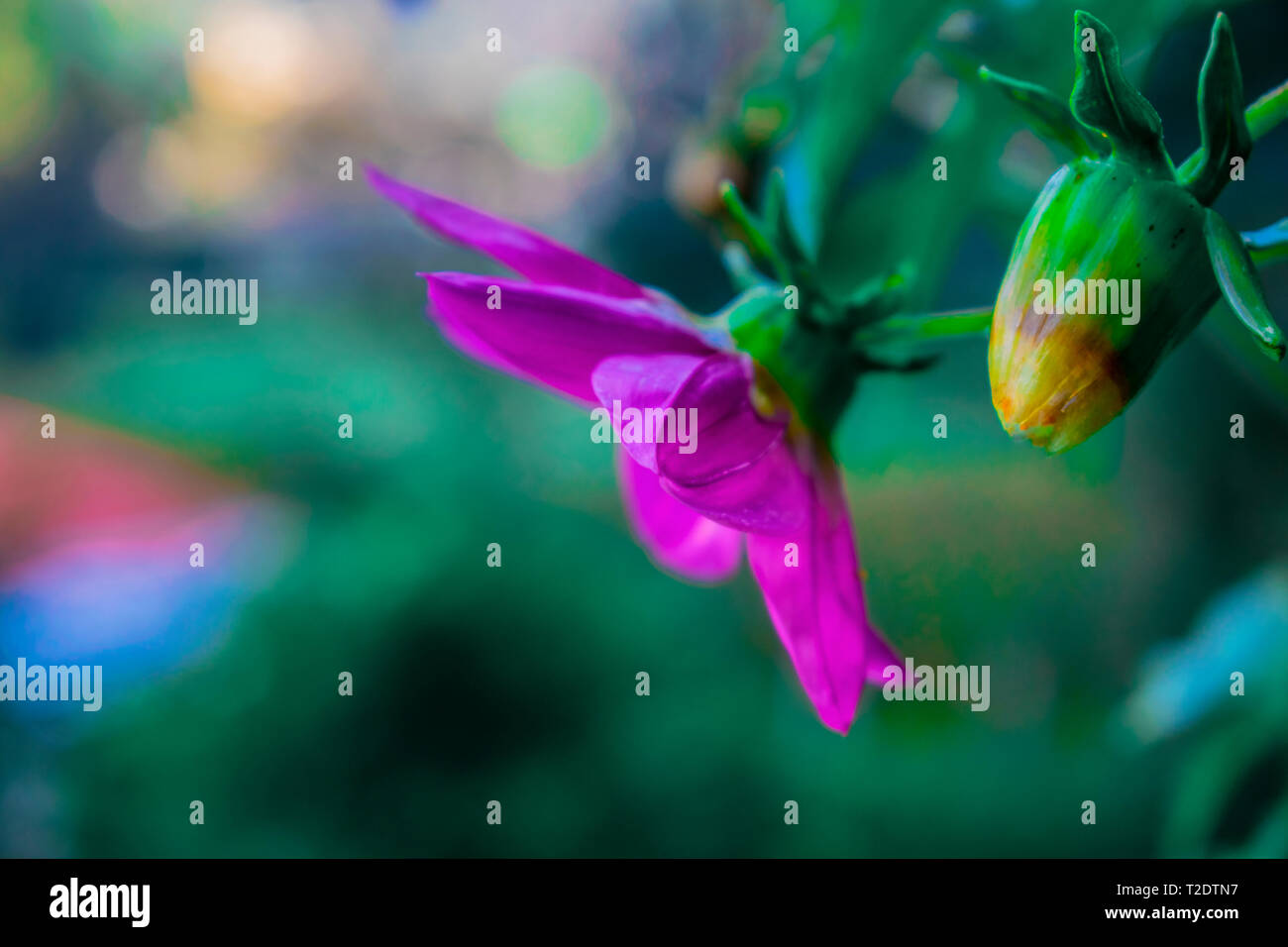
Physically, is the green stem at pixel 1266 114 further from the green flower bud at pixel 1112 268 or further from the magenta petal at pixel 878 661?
the magenta petal at pixel 878 661

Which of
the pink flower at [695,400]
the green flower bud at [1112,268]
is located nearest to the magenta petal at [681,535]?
the pink flower at [695,400]

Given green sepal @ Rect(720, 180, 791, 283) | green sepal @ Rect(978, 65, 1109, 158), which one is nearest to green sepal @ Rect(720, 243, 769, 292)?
green sepal @ Rect(720, 180, 791, 283)

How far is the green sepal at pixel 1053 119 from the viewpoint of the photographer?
0.28m

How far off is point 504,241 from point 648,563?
1.62m

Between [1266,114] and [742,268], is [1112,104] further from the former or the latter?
[742,268]

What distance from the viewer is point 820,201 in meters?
0.47

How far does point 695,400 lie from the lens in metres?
0.35

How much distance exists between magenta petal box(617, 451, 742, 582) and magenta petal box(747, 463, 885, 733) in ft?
0.26

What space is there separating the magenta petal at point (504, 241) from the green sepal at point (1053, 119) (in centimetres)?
14

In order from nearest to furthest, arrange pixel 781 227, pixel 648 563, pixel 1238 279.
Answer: pixel 1238 279, pixel 781 227, pixel 648 563

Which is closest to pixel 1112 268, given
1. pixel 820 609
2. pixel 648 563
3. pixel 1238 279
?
pixel 1238 279

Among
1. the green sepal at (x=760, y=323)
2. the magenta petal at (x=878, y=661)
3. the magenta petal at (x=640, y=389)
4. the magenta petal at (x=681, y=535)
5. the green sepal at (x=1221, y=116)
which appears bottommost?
the magenta petal at (x=878, y=661)

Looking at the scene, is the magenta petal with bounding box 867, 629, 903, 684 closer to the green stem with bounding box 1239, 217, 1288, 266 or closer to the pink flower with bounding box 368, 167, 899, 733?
the pink flower with bounding box 368, 167, 899, 733

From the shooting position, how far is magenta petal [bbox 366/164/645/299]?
36cm
